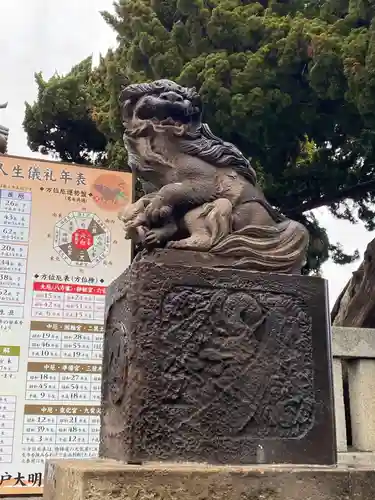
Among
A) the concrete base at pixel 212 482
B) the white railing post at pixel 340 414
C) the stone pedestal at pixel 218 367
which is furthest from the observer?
the white railing post at pixel 340 414

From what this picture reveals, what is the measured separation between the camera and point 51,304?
192 inches

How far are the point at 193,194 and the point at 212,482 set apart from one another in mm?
1342

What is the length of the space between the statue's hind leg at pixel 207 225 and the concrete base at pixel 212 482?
3.13ft

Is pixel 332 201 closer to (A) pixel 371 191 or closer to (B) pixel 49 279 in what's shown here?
(A) pixel 371 191

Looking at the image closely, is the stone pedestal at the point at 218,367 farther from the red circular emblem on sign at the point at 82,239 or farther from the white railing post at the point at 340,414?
the red circular emblem on sign at the point at 82,239

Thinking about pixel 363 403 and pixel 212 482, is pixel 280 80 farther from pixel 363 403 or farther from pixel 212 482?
pixel 212 482

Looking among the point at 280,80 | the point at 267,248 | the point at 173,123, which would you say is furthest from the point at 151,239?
the point at 280,80

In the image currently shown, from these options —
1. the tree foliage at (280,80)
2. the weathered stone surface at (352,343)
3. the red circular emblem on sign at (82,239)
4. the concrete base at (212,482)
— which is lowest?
the concrete base at (212,482)

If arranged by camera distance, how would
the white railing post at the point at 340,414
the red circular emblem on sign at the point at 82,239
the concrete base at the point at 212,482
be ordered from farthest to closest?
the red circular emblem on sign at the point at 82,239
the white railing post at the point at 340,414
the concrete base at the point at 212,482

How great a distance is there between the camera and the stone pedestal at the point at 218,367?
2.45 metres

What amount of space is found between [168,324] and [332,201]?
20.1 ft

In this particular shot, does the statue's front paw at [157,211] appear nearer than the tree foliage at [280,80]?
Yes

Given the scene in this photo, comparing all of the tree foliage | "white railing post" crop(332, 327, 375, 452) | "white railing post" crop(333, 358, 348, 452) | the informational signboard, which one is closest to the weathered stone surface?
"white railing post" crop(332, 327, 375, 452)

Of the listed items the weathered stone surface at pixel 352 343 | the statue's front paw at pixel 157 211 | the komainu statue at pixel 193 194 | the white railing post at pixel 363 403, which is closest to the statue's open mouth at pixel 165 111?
the komainu statue at pixel 193 194
